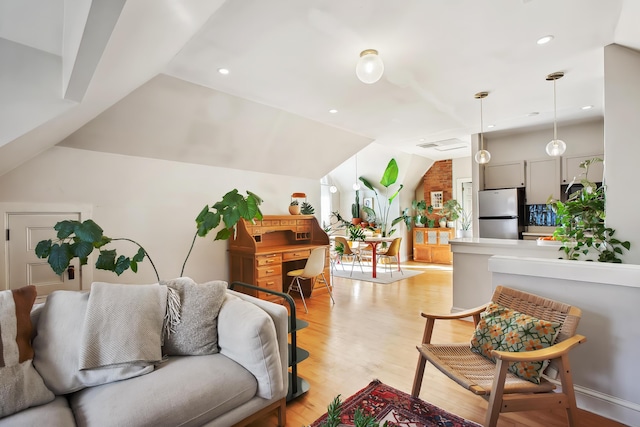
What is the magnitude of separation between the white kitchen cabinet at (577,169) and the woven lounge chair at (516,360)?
391 centimetres

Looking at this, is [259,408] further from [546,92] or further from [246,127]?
[546,92]

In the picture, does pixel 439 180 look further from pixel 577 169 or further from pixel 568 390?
pixel 568 390

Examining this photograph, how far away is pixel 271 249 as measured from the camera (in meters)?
4.39

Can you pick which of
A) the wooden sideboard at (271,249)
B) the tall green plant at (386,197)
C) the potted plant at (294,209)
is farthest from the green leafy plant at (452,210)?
the potted plant at (294,209)

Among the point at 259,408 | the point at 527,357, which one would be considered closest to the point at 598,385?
the point at 527,357

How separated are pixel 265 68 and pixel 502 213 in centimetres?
446

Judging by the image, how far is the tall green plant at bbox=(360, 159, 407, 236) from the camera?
7.32 meters

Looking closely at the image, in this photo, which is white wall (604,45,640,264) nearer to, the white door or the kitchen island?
the kitchen island

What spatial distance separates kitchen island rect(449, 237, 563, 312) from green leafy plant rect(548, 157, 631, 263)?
0.49 meters

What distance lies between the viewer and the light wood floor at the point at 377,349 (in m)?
1.92

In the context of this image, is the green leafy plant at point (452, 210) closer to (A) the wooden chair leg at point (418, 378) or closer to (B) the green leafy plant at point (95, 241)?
(B) the green leafy plant at point (95, 241)

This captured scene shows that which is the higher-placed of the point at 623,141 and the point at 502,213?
the point at 623,141

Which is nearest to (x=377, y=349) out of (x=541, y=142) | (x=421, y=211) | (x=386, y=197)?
(x=541, y=142)

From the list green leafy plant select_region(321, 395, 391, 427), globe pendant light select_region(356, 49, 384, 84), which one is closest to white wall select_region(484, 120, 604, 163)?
globe pendant light select_region(356, 49, 384, 84)
